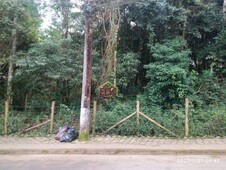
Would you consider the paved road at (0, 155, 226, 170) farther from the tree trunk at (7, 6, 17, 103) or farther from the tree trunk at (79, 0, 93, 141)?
the tree trunk at (7, 6, 17, 103)

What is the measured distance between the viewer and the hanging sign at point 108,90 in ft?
43.3

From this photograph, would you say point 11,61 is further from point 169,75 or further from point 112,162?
point 112,162

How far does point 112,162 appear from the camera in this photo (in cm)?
740

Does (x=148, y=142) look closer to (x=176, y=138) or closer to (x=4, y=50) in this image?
(x=176, y=138)

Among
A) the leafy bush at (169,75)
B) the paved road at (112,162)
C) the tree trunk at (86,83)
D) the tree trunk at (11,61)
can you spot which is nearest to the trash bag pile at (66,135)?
the tree trunk at (86,83)

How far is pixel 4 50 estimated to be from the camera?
14547 mm

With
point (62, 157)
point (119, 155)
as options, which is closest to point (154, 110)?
point (119, 155)

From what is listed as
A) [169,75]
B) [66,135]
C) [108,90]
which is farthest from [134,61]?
[66,135]

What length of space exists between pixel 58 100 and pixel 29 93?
1.82 m

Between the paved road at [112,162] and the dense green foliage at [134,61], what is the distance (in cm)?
276

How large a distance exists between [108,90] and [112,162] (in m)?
6.32

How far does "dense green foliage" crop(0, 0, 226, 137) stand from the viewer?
11.8 m

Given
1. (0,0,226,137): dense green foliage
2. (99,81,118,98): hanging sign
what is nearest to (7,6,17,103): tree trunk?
(0,0,226,137): dense green foliage

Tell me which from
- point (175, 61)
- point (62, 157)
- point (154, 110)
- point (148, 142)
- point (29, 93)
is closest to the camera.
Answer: point (62, 157)
